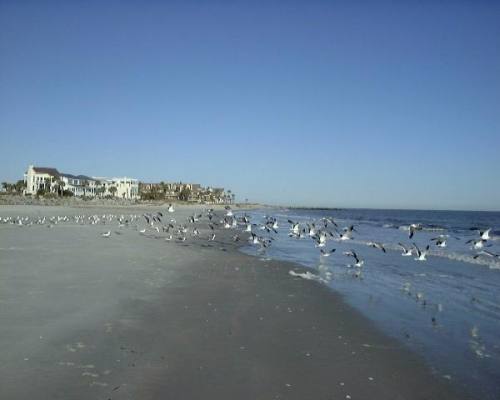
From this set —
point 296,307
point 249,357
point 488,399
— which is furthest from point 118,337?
point 488,399

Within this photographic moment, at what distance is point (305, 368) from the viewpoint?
6.47 m

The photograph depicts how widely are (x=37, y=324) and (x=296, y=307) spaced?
5242mm

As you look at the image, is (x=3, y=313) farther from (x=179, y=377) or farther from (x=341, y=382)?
(x=341, y=382)

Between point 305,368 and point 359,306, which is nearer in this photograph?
point 305,368

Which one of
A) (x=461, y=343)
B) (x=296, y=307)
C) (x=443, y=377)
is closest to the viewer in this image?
(x=443, y=377)

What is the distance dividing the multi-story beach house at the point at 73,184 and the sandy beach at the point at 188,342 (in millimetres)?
132883

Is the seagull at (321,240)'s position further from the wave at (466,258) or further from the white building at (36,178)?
the white building at (36,178)

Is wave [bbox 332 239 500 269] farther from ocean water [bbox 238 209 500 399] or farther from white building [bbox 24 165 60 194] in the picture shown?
white building [bbox 24 165 60 194]

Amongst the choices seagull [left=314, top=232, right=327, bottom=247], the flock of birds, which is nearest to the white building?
the flock of birds

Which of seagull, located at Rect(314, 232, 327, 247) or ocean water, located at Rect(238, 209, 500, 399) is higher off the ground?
seagull, located at Rect(314, 232, 327, 247)

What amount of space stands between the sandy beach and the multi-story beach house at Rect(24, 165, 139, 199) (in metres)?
133

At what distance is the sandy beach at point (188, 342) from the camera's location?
18.7 feet

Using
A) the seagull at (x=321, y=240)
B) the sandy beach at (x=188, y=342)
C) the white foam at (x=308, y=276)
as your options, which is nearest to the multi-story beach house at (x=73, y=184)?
the seagull at (x=321, y=240)

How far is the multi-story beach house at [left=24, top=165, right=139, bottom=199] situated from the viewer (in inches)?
5389
